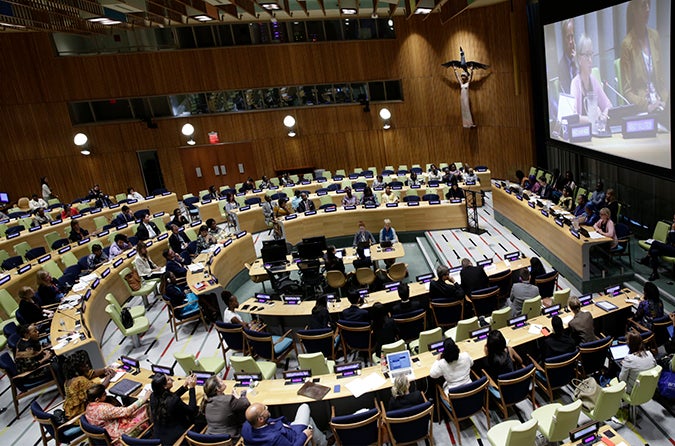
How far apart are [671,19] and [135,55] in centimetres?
1695

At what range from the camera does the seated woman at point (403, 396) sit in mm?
5074

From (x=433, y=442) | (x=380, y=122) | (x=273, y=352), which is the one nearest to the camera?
(x=433, y=442)

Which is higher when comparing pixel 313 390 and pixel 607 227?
pixel 607 227

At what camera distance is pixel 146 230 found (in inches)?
495

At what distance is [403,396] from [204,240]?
768 cm

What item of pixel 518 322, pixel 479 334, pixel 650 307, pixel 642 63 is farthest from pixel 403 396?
pixel 642 63

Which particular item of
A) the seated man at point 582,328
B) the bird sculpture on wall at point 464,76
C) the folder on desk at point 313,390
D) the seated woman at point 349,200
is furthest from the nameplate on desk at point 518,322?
the bird sculpture on wall at point 464,76

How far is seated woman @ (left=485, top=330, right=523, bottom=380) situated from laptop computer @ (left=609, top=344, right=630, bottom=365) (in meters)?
1.34

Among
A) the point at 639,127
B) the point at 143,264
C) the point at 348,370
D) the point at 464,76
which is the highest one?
the point at 464,76

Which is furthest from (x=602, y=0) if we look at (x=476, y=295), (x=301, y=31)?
(x=301, y=31)

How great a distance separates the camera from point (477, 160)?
18.9m

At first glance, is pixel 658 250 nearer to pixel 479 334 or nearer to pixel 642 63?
pixel 642 63

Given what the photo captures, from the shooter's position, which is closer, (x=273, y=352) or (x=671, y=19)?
(x=273, y=352)

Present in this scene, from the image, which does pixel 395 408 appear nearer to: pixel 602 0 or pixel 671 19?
pixel 671 19
